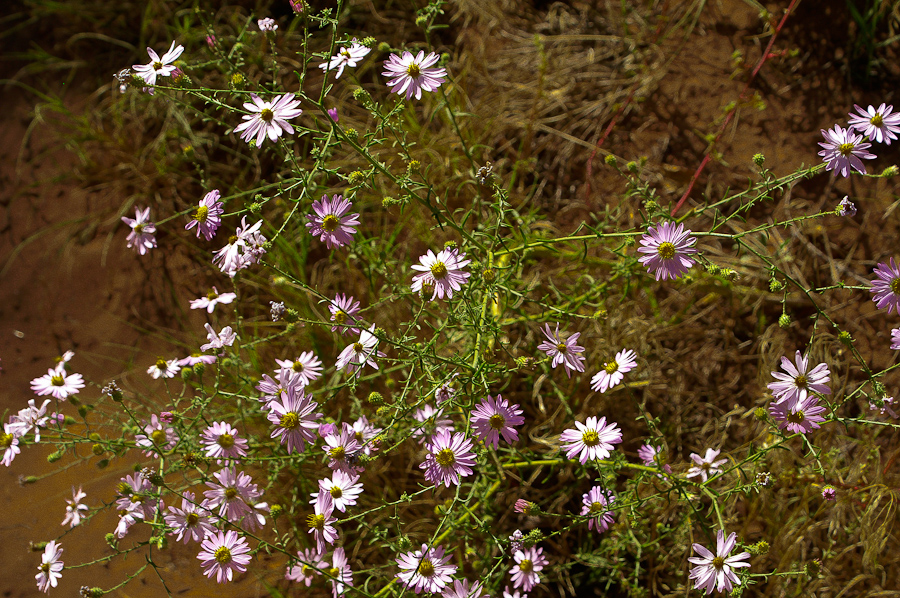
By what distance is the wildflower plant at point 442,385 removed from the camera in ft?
6.46

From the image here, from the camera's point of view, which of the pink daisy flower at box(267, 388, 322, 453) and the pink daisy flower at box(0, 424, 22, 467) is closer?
the pink daisy flower at box(267, 388, 322, 453)

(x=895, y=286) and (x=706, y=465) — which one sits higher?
(x=895, y=286)

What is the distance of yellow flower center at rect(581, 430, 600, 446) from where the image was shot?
2.08 meters

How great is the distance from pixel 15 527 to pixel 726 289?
10.9 feet

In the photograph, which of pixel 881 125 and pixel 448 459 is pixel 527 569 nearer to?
pixel 448 459

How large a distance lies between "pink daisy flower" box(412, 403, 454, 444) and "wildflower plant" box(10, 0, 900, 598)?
0.03 metres

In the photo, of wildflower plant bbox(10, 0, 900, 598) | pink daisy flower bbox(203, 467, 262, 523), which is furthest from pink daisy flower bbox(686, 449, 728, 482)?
pink daisy flower bbox(203, 467, 262, 523)

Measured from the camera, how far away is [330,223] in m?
1.99

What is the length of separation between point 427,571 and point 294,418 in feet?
2.07

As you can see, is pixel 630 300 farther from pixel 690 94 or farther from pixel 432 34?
pixel 432 34

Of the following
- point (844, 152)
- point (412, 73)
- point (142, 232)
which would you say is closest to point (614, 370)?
point (844, 152)

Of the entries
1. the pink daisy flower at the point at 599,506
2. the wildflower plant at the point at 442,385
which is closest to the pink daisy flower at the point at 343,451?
the wildflower plant at the point at 442,385

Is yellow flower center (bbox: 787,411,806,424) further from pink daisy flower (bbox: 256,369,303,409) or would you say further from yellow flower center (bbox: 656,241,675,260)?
pink daisy flower (bbox: 256,369,303,409)

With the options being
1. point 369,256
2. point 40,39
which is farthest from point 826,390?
A: point 40,39
